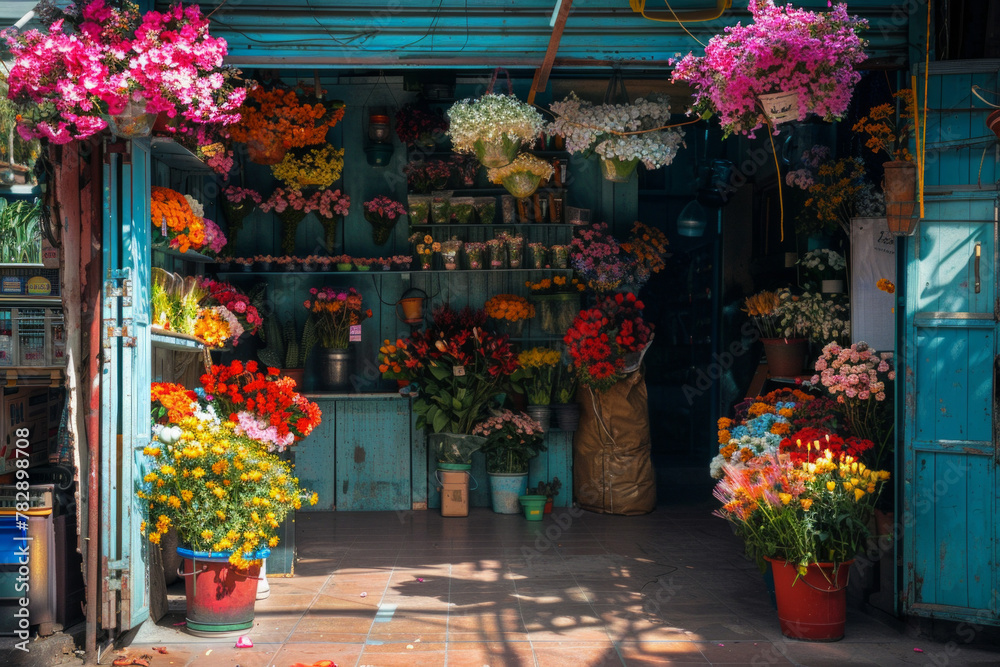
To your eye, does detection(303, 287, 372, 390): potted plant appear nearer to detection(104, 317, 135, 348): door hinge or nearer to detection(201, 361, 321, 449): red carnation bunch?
detection(201, 361, 321, 449): red carnation bunch

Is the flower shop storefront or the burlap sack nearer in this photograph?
the flower shop storefront

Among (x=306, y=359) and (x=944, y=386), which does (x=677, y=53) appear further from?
(x=306, y=359)

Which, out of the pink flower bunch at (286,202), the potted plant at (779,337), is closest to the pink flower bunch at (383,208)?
the pink flower bunch at (286,202)

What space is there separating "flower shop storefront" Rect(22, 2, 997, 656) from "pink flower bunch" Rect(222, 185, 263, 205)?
0.08 ft

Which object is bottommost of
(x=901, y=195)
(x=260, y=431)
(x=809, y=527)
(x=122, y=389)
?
(x=809, y=527)

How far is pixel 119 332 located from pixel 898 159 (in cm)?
436

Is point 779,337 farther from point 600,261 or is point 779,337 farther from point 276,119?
point 276,119

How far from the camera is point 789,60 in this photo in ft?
13.8

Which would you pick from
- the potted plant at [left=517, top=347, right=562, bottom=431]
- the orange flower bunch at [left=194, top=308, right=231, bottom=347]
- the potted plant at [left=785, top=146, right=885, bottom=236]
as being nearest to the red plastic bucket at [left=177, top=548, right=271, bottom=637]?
the orange flower bunch at [left=194, top=308, right=231, bottom=347]

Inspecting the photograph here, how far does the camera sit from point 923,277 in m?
4.81

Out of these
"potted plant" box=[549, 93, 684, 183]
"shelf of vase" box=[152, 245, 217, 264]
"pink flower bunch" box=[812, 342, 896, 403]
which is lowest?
"pink flower bunch" box=[812, 342, 896, 403]

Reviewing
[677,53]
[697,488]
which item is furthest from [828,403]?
[697,488]

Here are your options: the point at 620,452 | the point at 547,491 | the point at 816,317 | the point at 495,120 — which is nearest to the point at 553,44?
the point at 495,120

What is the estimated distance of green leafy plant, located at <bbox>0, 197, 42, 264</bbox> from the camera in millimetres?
4668
